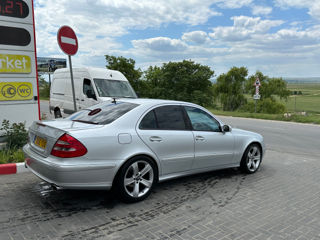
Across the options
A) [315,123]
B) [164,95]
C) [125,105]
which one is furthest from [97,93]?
[164,95]

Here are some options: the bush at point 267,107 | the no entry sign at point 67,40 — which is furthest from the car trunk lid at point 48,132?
the bush at point 267,107

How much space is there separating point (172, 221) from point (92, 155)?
1285mm

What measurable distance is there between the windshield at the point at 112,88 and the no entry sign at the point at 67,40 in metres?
4.11

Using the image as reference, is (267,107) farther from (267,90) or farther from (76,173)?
(76,173)

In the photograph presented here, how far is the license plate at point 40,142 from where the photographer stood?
381 cm

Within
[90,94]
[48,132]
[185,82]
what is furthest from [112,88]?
[185,82]

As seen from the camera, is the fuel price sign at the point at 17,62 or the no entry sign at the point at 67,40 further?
the fuel price sign at the point at 17,62

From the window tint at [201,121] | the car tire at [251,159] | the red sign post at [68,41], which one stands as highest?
the red sign post at [68,41]

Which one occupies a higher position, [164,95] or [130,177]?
[164,95]

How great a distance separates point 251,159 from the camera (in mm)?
5715

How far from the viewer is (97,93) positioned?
34.7 feet

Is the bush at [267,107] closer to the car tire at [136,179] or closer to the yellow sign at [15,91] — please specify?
the yellow sign at [15,91]

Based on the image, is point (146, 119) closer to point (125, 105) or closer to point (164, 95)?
point (125, 105)

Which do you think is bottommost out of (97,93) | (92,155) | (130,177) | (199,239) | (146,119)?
(199,239)
